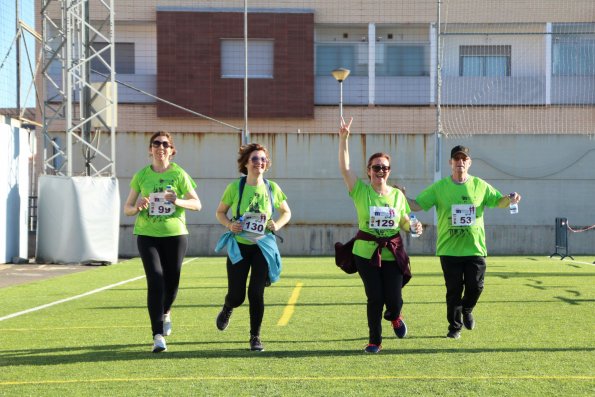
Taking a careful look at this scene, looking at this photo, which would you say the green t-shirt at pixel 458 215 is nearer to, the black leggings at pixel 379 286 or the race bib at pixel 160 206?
the black leggings at pixel 379 286

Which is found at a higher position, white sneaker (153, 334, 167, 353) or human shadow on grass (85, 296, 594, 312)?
white sneaker (153, 334, 167, 353)

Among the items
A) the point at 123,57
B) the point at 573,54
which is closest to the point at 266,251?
the point at 573,54

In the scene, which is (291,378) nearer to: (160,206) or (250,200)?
(250,200)

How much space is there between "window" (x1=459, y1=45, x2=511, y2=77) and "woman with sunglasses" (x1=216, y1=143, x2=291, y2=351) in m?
31.2

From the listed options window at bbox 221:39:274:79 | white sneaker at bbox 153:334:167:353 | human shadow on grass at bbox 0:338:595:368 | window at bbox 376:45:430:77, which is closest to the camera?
human shadow on grass at bbox 0:338:595:368

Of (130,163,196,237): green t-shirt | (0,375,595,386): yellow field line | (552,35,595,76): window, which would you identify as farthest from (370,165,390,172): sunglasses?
(552,35,595,76): window

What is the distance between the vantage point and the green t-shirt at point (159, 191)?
29.7ft

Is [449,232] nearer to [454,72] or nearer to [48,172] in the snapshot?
[48,172]

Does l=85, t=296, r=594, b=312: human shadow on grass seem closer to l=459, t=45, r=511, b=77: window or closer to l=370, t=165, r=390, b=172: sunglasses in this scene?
l=370, t=165, r=390, b=172: sunglasses

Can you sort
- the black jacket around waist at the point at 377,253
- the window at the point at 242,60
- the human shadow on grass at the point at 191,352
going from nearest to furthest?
Result: the human shadow on grass at the point at 191,352
the black jacket around waist at the point at 377,253
the window at the point at 242,60

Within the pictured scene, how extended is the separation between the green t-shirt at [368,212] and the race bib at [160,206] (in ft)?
5.19

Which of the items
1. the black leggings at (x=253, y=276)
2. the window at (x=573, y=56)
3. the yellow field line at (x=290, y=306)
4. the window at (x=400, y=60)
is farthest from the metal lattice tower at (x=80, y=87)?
the window at (x=573, y=56)

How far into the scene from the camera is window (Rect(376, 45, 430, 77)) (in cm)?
4159

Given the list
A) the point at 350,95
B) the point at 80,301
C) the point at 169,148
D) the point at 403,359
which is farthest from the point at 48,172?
the point at 403,359
